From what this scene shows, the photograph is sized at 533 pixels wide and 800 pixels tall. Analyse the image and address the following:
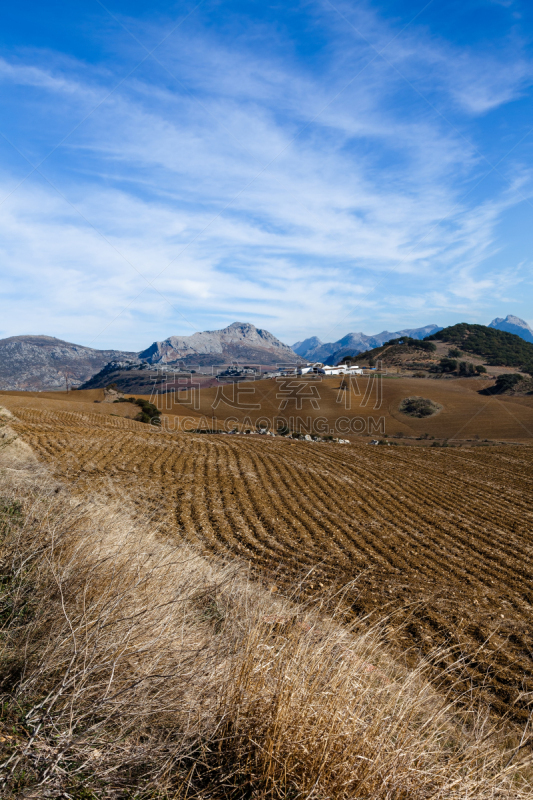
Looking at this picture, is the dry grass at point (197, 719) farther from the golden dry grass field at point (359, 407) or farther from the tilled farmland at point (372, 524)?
the golden dry grass field at point (359, 407)

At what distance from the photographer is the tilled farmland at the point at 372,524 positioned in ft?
22.8

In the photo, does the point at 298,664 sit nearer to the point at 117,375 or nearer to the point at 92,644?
the point at 92,644

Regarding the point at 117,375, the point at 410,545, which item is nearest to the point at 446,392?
the point at 410,545

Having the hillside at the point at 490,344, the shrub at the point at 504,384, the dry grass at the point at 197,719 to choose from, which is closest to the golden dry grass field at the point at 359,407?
the shrub at the point at 504,384

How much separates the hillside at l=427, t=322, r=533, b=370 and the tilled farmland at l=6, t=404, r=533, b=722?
263 ft

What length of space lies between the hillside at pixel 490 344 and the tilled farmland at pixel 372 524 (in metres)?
→ 80.3

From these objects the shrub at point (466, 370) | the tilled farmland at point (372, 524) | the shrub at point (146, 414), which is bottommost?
the tilled farmland at point (372, 524)

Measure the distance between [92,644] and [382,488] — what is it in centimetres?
1584

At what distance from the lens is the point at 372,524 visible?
41.0 ft

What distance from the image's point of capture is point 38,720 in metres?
1.84

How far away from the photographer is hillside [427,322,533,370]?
9231 centimetres

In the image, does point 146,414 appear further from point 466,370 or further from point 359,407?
point 466,370

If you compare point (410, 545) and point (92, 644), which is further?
point (410, 545)

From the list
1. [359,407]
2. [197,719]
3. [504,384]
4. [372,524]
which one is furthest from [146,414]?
[504,384]
